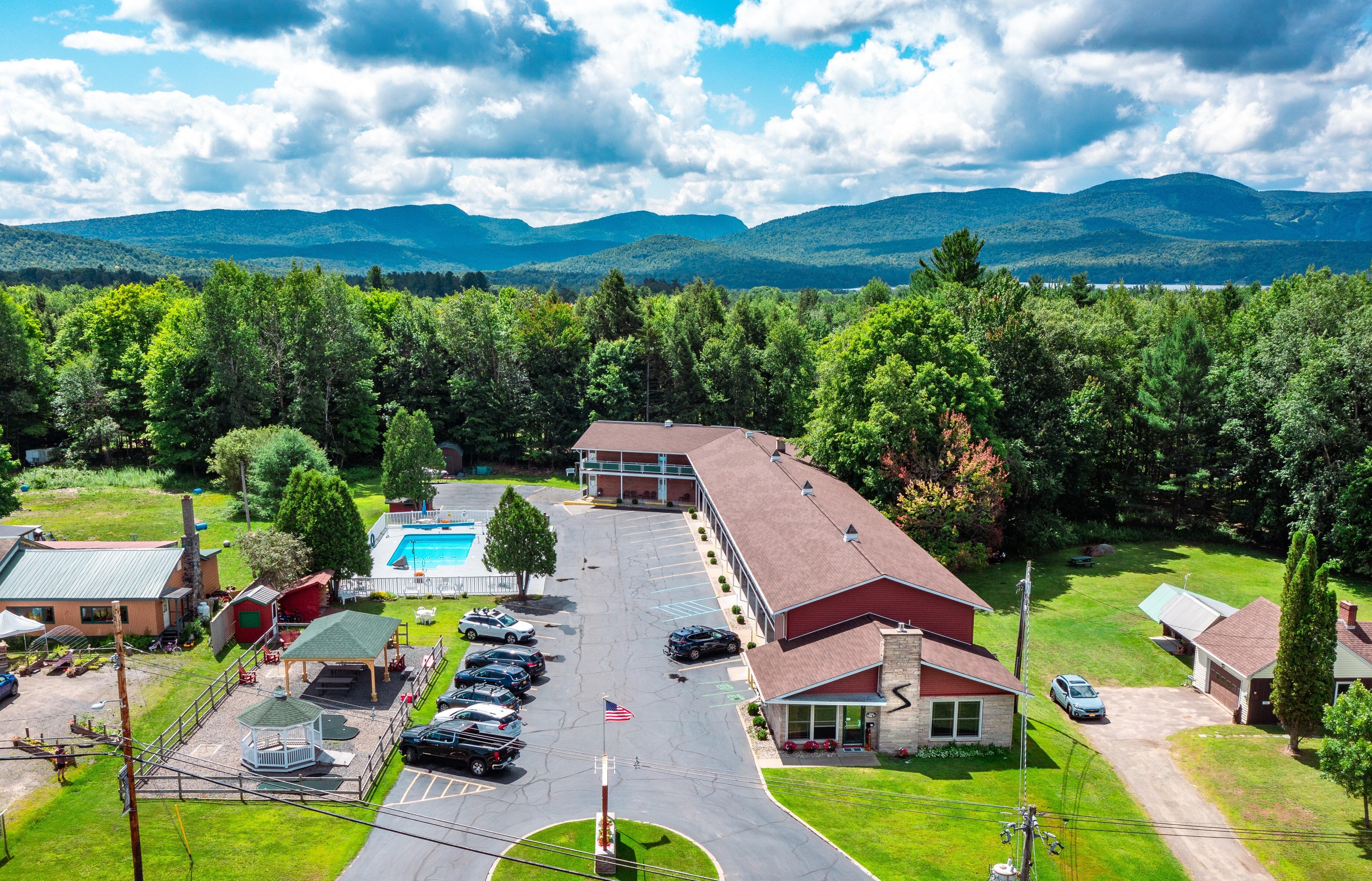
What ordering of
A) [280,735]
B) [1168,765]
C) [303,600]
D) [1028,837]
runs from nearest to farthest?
[1028,837] < [280,735] < [1168,765] < [303,600]

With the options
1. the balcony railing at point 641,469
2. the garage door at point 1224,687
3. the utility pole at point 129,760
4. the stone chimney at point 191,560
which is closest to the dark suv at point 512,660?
the stone chimney at point 191,560

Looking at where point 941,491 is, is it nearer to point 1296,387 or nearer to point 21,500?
point 1296,387

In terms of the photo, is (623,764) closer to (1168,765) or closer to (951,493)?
(1168,765)

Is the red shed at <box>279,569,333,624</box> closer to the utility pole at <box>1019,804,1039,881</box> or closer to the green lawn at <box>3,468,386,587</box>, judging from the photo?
the green lawn at <box>3,468,386,587</box>

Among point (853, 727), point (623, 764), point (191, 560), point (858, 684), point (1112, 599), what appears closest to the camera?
point (623, 764)

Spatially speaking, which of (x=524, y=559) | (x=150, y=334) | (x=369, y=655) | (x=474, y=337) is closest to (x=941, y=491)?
(x=524, y=559)

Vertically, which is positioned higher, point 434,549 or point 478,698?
point 478,698

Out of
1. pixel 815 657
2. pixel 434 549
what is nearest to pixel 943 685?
pixel 815 657
